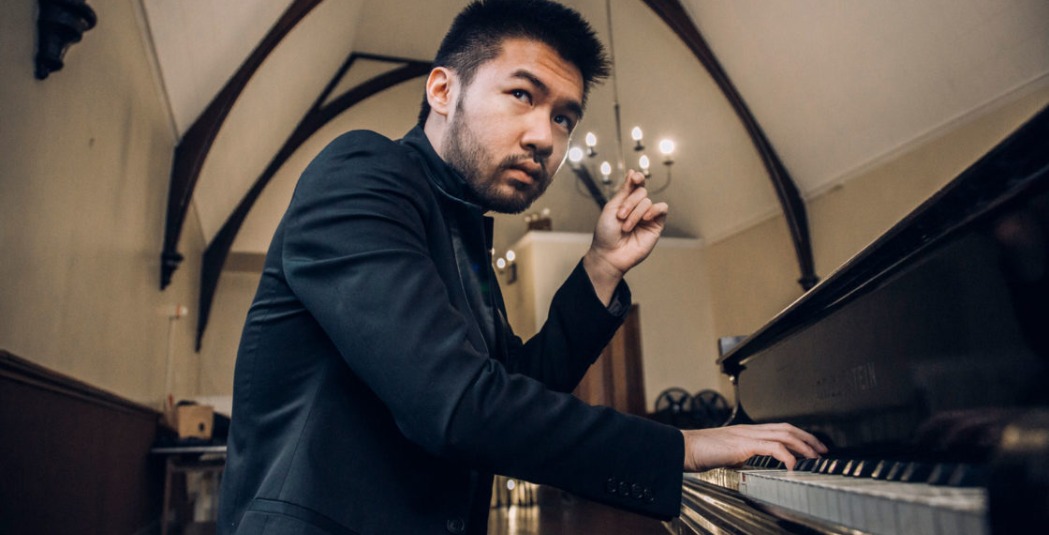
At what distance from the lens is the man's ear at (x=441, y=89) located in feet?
4.19

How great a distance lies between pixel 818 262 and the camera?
7258 mm

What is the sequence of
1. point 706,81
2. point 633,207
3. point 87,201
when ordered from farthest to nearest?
point 706,81 < point 87,201 < point 633,207

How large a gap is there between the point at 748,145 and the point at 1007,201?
25.0 ft

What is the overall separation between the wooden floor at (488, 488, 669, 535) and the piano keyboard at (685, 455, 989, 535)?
3045 millimetres

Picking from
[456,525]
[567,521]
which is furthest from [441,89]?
[567,521]

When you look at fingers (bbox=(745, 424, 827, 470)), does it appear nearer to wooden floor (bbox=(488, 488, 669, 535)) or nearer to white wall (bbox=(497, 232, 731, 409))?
wooden floor (bbox=(488, 488, 669, 535))

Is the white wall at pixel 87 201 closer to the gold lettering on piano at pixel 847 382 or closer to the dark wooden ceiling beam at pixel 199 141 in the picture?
the dark wooden ceiling beam at pixel 199 141

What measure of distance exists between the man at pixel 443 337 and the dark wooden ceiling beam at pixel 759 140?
244 inches

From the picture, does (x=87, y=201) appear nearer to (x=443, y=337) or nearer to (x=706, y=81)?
(x=443, y=337)

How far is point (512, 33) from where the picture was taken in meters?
1.22

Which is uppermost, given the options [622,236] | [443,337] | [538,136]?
[538,136]

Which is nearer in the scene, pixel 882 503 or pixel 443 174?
pixel 882 503

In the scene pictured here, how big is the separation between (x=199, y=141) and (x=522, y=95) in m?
4.91

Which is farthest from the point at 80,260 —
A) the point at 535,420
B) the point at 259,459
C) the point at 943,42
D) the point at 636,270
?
the point at 636,270
